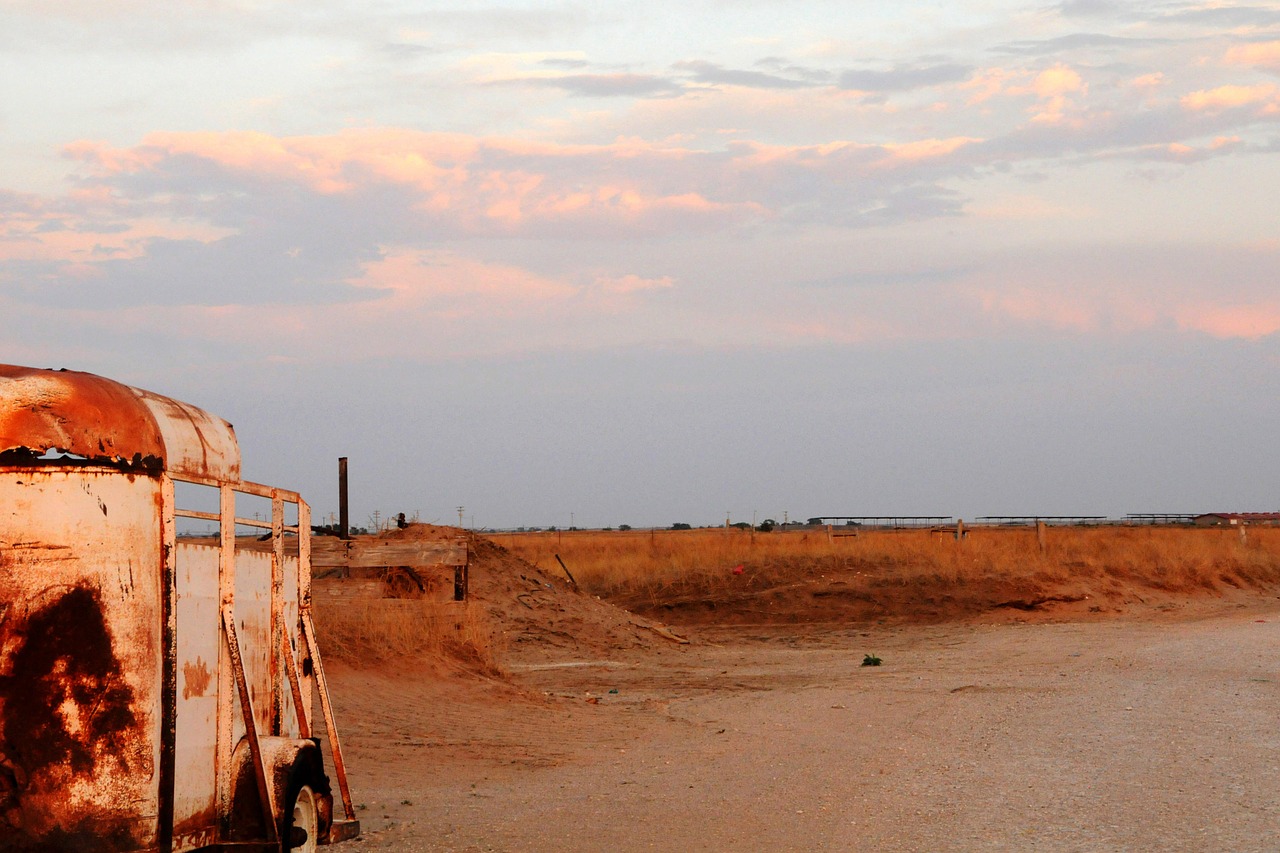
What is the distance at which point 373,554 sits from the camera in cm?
1705

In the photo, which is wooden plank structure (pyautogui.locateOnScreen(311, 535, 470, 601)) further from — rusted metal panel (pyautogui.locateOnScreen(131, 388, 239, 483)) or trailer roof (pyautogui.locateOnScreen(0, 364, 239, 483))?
trailer roof (pyautogui.locateOnScreen(0, 364, 239, 483))

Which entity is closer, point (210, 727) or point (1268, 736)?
point (210, 727)

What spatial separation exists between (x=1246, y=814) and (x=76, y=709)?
7550 millimetres

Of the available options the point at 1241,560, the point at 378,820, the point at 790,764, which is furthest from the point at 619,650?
the point at 1241,560

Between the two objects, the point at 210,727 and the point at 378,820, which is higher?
the point at 210,727

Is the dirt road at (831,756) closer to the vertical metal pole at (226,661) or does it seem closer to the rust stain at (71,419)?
the vertical metal pole at (226,661)

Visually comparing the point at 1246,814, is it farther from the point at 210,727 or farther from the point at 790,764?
the point at 210,727

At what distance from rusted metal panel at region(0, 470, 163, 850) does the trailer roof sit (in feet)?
0.41

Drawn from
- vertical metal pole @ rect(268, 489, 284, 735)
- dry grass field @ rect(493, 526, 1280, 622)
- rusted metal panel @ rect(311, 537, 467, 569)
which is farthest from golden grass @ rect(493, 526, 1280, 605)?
vertical metal pole @ rect(268, 489, 284, 735)

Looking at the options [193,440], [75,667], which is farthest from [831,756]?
[75,667]

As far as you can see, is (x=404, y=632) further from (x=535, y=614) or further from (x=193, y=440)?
(x=193, y=440)

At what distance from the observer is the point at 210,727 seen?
582cm

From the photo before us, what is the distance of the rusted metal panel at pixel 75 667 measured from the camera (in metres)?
5.02

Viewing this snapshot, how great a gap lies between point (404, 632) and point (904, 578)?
19883 millimetres
